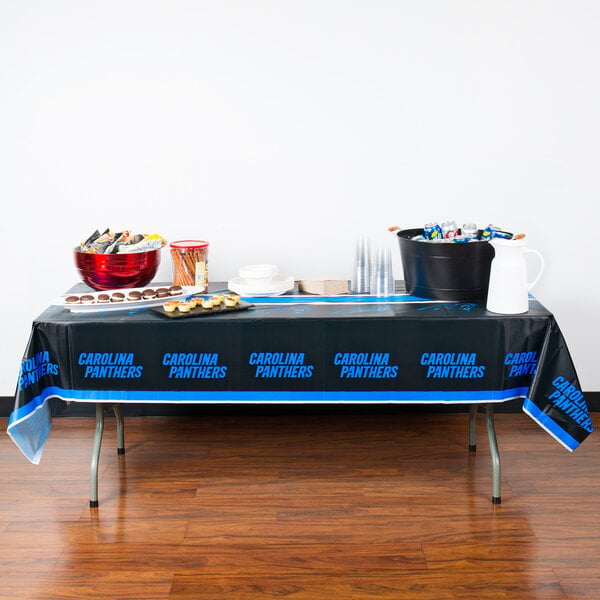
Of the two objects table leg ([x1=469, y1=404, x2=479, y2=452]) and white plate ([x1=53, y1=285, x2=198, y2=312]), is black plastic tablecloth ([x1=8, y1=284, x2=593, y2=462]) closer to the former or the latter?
white plate ([x1=53, y1=285, x2=198, y2=312])

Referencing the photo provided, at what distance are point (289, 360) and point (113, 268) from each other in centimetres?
71

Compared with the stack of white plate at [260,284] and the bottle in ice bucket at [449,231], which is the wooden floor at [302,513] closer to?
the stack of white plate at [260,284]

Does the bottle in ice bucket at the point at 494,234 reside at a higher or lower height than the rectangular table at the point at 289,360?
higher

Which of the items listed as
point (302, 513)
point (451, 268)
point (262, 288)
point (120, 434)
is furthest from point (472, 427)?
point (120, 434)

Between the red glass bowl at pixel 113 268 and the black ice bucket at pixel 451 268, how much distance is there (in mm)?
909

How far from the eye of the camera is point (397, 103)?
10.3ft

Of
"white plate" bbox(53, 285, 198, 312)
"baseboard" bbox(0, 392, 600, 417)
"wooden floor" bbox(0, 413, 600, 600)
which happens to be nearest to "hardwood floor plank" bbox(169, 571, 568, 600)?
"wooden floor" bbox(0, 413, 600, 600)

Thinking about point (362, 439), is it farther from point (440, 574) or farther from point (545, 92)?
point (545, 92)

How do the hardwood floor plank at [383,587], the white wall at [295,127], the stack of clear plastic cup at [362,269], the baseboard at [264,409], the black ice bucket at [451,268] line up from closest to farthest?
the hardwood floor plank at [383,587] < the black ice bucket at [451,268] < the stack of clear plastic cup at [362,269] < the white wall at [295,127] < the baseboard at [264,409]

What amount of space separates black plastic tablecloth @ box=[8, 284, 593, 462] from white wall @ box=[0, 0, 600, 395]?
0.71 metres

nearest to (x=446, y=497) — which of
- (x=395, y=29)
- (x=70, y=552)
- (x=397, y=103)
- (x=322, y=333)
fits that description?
(x=322, y=333)

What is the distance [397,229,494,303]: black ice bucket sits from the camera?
264 centimetres

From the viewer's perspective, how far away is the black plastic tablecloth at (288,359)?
99.9 inches

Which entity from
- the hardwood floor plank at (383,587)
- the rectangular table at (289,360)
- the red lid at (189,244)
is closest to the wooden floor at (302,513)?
the hardwood floor plank at (383,587)
